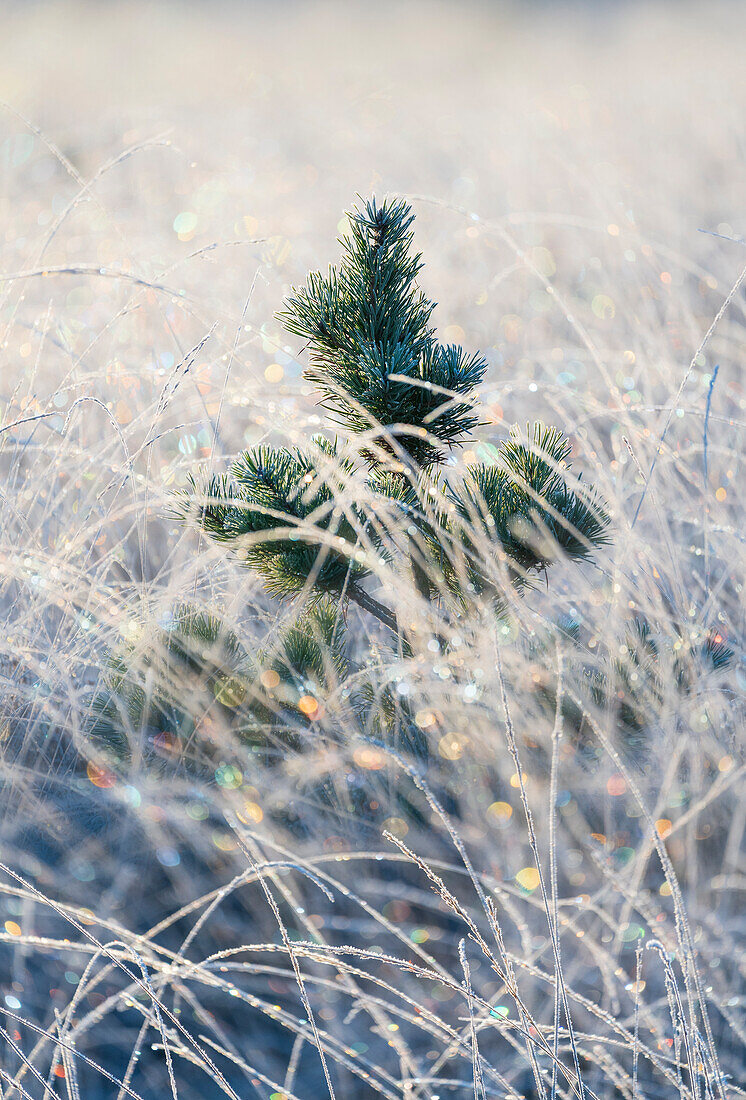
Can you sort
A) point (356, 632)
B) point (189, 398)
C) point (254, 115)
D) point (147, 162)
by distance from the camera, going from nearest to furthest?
1. point (356, 632)
2. point (189, 398)
3. point (147, 162)
4. point (254, 115)

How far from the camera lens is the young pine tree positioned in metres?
0.83

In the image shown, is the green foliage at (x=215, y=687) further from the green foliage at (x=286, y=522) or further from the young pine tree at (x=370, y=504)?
the green foliage at (x=286, y=522)

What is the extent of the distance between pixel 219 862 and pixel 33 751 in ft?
1.24

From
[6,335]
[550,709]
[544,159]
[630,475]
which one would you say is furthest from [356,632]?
[544,159]

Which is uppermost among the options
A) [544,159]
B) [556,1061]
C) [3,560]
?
[544,159]

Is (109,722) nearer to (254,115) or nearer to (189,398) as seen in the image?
(189,398)

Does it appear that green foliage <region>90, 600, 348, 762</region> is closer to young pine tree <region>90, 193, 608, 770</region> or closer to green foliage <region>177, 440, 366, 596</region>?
young pine tree <region>90, 193, 608, 770</region>

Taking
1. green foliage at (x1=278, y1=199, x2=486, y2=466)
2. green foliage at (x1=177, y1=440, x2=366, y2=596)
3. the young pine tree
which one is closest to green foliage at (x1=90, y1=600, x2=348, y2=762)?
the young pine tree

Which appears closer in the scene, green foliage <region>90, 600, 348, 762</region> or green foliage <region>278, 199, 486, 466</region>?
green foliage <region>278, 199, 486, 466</region>

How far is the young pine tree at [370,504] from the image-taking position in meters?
0.83

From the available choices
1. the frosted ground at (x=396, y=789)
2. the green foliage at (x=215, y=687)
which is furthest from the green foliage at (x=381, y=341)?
the green foliage at (x=215, y=687)

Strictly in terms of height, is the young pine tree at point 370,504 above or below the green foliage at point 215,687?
above

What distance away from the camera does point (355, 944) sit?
104 cm

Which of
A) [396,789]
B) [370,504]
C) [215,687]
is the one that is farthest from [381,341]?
[396,789]
